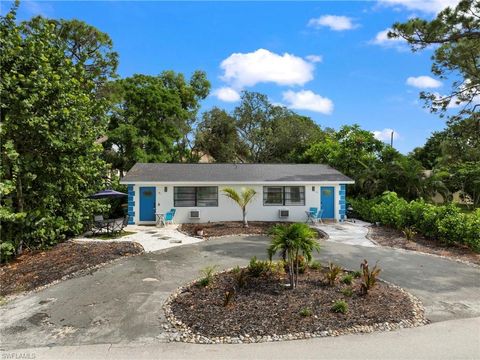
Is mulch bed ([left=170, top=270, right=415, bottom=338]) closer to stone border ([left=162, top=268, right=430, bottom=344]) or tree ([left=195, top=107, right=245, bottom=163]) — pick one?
stone border ([left=162, top=268, right=430, bottom=344])

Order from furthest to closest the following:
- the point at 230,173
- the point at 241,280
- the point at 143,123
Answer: the point at 143,123
the point at 230,173
the point at 241,280

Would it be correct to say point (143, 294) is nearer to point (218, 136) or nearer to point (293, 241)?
point (293, 241)

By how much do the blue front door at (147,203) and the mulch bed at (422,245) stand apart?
1089 cm

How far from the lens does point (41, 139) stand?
10.8m

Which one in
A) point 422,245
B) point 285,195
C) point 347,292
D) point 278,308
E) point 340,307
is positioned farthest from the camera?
point 285,195

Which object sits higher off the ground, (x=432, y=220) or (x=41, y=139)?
(x=41, y=139)

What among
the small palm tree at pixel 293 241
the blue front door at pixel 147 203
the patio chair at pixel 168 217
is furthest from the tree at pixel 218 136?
the small palm tree at pixel 293 241

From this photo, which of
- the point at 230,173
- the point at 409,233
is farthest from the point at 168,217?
the point at 409,233

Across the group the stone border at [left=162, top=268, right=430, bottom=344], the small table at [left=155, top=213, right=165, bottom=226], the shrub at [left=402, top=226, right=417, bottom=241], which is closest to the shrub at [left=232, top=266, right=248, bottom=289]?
the stone border at [left=162, top=268, right=430, bottom=344]

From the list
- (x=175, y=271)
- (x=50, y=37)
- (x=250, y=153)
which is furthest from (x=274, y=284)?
(x=250, y=153)

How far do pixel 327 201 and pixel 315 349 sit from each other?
14475 millimetres

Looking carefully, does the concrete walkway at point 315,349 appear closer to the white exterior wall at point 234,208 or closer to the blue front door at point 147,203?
the blue front door at point 147,203

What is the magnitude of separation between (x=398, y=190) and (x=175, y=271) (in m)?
16.7

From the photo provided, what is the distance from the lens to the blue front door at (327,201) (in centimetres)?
1914
